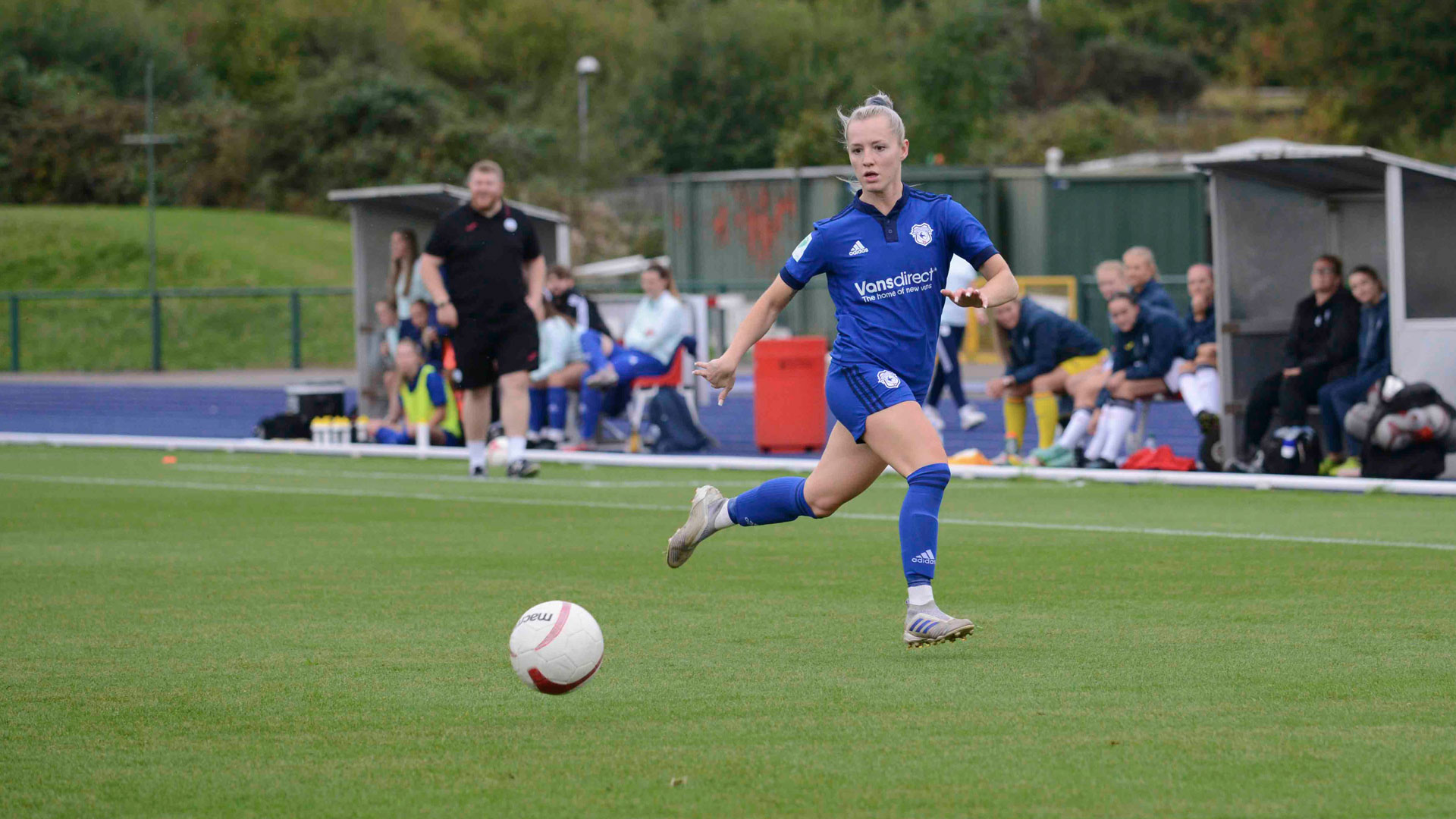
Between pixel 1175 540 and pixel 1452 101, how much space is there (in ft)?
153

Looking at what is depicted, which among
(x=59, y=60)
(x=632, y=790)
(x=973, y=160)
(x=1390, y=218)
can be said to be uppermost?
(x=59, y=60)

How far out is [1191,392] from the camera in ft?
48.3

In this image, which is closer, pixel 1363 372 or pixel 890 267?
pixel 890 267

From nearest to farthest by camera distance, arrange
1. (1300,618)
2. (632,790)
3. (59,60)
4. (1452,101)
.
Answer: (632,790) → (1300,618) → (1452,101) → (59,60)

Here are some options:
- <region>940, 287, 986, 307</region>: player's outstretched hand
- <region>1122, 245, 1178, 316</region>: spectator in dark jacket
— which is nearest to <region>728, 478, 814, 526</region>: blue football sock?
<region>940, 287, 986, 307</region>: player's outstretched hand

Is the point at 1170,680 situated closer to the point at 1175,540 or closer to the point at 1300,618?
the point at 1300,618

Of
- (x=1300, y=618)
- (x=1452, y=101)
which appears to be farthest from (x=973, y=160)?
(x=1300, y=618)

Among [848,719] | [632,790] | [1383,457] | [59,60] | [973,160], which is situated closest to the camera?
[632,790]

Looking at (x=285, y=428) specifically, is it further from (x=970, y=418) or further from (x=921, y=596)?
(x=921, y=596)

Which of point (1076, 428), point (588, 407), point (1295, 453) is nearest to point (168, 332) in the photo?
point (588, 407)

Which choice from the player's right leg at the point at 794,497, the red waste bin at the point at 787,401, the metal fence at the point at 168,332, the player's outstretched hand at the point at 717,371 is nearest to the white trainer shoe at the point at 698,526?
the player's right leg at the point at 794,497

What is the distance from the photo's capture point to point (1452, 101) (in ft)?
171

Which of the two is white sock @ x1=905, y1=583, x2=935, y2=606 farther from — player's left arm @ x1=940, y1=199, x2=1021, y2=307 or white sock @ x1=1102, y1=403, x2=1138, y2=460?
white sock @ x1=1102, y1=403, x2=1138, y2=460

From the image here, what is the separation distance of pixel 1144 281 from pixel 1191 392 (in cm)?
97
